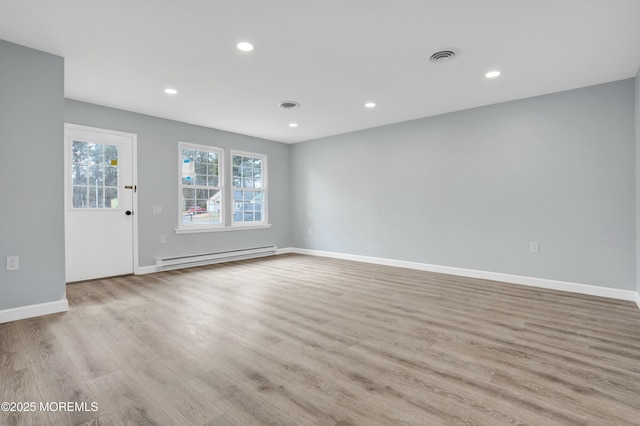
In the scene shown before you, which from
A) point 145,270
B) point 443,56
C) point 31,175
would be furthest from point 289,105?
point 145,270

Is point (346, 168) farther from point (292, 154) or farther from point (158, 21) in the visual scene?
point (158, 21)

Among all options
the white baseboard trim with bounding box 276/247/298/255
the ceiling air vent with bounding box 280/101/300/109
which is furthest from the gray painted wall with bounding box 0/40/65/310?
the white baseboard trim with bounding box 276/247/298/255

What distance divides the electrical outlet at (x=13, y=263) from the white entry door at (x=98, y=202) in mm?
1455

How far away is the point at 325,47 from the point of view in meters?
2.80


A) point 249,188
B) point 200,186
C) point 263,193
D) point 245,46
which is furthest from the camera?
point 263,193

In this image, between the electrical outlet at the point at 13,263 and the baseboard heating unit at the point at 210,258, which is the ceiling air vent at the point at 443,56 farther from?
the baseboard heating unit at the point at 210,258

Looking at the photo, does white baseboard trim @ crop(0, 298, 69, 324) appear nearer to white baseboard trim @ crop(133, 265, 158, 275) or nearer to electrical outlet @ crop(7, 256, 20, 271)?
electrical outlet @ crop(7, 256, 20, 271)

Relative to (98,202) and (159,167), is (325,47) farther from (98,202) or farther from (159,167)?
(98,202)

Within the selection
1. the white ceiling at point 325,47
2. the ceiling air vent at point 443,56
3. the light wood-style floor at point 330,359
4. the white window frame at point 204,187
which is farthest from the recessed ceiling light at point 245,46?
the white window frame at point 204,187

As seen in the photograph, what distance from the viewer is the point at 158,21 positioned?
2406 mm

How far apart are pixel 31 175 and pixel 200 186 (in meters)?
2.70

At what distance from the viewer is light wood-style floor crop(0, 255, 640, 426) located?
154 cm

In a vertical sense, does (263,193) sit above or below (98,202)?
above

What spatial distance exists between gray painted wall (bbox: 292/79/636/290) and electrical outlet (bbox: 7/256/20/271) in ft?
15.2
